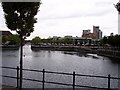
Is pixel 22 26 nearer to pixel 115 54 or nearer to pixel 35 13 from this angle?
pixel 35 13

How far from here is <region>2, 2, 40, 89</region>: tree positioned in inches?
478

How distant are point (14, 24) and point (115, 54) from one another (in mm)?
86975

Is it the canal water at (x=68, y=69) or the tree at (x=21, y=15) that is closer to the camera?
the tree at (x=21, y=15)

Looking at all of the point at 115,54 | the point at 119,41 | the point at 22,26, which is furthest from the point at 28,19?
the point at 119,41

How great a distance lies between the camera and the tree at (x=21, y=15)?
12.1 metres

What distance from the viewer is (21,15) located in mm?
12305

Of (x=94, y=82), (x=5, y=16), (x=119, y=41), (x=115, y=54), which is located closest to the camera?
(x=5, y=16)

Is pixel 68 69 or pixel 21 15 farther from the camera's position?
pixel 68 69

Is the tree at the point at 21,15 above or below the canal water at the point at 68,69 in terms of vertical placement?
→ above

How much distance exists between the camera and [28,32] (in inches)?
505

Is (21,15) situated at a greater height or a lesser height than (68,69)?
greater

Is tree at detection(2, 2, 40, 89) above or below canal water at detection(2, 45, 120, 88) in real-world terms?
above

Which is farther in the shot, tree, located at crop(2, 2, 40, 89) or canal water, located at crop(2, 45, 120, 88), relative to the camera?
canal water, located at crop(2, 45, 120, 88)

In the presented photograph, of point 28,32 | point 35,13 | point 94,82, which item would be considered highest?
point 35,13
